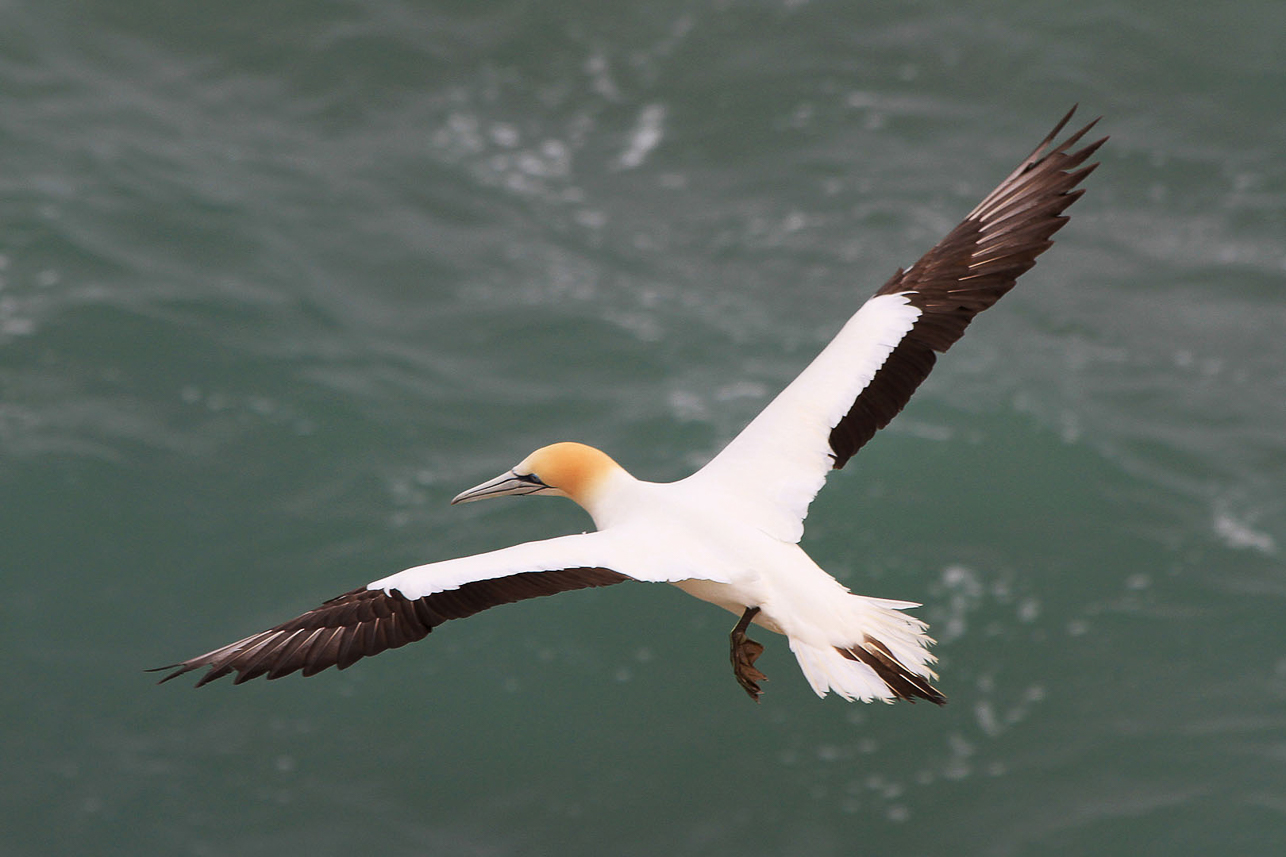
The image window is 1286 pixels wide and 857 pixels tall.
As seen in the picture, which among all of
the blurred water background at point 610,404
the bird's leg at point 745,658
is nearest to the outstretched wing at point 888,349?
the bird's leg at point 745,658

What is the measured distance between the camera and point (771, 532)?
23.6 feet

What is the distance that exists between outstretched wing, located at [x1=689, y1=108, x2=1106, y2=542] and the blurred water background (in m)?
5.70

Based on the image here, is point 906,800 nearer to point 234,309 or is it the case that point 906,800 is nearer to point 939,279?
point 939,279

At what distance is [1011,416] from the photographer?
14930mm

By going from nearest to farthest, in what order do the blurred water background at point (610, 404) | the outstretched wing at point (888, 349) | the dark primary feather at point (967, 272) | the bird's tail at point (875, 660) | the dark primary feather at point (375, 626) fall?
the dark primary feather at point (375, 626) < the bird's tail at point (875, 660) < the outstretched wing at point (888, 349) < the dark primary feather at point (967, 272) < the blurred water background at point (610, 404)

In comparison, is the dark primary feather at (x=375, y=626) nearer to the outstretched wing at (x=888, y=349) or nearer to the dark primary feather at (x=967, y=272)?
the outstretched wing at (x=888, y=349)

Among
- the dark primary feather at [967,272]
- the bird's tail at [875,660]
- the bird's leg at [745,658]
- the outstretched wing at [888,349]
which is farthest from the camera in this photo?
the dark primary feather at [967,272]

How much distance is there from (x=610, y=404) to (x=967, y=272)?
719cm

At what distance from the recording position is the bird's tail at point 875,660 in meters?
6.53

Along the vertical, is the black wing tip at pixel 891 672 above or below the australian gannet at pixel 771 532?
below

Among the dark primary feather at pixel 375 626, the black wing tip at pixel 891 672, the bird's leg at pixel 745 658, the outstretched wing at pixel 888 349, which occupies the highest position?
the outstretched wing at pixel 888 349

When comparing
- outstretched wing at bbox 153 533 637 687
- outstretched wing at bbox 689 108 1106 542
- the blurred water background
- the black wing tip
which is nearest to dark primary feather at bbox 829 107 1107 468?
outstretched wing at bbox 689 108 1106 542

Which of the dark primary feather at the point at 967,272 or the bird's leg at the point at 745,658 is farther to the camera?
the dark primary feather at the point at 967,272

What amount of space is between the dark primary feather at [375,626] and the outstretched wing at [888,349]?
1291 millimetres
